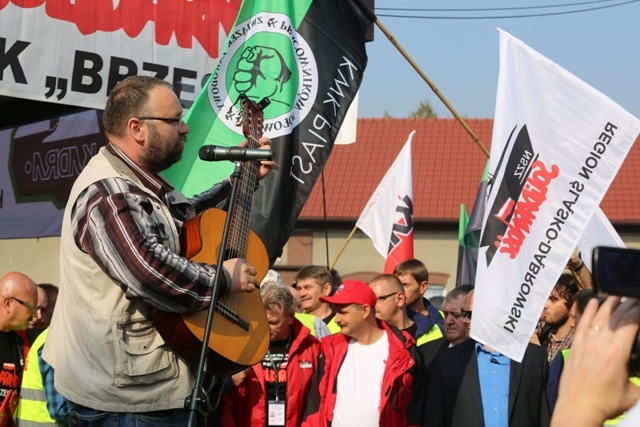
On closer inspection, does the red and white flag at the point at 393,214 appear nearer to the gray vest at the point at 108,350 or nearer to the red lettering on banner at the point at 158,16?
the red lettering on banner at the point at 158,16

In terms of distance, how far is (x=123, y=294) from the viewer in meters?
4.00

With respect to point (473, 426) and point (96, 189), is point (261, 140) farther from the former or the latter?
point (473, 426)

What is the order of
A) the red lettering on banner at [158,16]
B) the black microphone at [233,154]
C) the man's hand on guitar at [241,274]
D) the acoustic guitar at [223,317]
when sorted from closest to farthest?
the acoustic guitar at [223,317], the man's hand on guitar at [241,274], the black microphone at [233,154], the red lettering on banner at [158,16]

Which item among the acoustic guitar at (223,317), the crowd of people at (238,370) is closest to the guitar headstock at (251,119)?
the crowd of people at (238,370)

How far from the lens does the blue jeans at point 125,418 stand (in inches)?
158

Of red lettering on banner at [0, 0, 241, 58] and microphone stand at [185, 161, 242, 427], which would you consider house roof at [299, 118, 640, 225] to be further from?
microphone stand at [185, 161, 242, 427]

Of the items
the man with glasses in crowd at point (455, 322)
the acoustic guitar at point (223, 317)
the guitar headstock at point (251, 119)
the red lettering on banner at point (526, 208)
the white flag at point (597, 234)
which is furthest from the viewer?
the white flag at point (597, 234)

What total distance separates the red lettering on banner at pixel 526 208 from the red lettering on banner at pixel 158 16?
3136mm

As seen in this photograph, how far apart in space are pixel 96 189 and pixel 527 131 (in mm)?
2987

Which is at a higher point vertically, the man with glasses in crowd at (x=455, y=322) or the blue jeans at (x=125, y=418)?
the blue jeans at (x=125, y=418)

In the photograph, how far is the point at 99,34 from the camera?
305 inches

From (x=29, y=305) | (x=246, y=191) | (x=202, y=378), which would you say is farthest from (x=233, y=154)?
(x=29, y=305)

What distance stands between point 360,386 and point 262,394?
0.83 metres

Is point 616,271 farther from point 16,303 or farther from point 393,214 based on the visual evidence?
point 393,214
